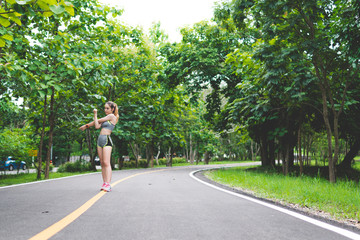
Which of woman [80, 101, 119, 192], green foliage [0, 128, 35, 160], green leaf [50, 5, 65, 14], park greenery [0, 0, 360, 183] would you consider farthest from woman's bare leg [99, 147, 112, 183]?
green foliage [0, 128, 35, 160]

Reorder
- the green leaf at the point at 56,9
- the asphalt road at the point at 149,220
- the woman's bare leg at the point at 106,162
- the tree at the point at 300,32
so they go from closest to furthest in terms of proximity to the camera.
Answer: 1. the green leaf at the point at 56,9
2. the asphalt road at the point at 149,220
3. the woman's bare leg at the point at 106,162
4. the tree at the point at 300,32

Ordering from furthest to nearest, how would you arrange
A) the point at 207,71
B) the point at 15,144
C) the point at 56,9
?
1. the point at 207,71
2. the point at 15,144
3. the point at 56,9

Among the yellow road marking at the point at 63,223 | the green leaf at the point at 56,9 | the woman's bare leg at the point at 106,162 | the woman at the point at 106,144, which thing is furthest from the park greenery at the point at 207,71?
the yellow road marking at the point at 63,223

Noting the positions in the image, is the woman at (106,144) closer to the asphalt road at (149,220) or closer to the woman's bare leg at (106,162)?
the woman's bare leg at (106,162)

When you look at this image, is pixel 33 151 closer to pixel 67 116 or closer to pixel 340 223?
pixel 67 116

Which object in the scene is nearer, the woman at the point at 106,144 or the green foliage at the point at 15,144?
the woman at the point at 106,144

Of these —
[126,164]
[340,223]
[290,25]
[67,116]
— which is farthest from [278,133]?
[126,164]

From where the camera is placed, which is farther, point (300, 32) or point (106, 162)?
point (300, 32)

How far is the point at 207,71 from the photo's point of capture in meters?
16.4

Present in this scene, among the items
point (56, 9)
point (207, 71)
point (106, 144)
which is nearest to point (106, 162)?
point (106, 144)

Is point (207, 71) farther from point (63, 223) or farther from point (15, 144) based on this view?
point (63, 223)

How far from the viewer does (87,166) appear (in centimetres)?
2184

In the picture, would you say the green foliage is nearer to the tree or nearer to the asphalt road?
the asphalt road

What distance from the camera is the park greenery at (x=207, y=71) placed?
7.25 meters
